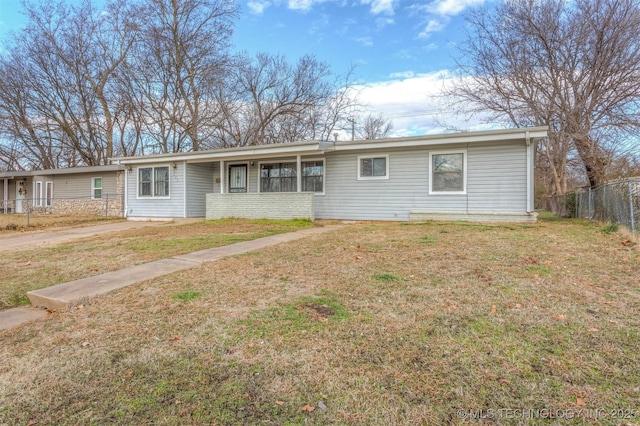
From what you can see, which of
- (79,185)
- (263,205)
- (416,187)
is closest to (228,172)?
(263,205)

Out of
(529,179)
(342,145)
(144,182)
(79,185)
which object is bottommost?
(529,179)

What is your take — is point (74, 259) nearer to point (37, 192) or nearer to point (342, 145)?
point (342, 145)

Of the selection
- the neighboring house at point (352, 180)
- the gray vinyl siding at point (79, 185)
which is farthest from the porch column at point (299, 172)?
the gray vinyl siding at point (79, 185)

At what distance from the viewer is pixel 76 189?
1825cm

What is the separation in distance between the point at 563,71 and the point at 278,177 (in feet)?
41.0

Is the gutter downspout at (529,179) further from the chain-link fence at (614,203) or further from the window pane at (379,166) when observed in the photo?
the window pane at (379,166)

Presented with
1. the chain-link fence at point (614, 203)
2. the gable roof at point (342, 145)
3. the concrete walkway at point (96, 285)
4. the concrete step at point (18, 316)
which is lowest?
the concrete step at point (18, 316)

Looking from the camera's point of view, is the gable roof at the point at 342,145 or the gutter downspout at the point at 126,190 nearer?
the gable roof at the point at 342,145

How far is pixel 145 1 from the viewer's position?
20.3 meters

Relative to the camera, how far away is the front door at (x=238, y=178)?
1426cm

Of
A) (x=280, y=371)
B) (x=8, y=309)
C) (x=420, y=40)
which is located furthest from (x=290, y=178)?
(x=280, y=371)

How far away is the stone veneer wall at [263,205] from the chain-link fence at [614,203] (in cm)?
814

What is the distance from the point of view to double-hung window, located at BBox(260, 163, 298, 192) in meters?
13.4

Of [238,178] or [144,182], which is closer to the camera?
[238,178]
